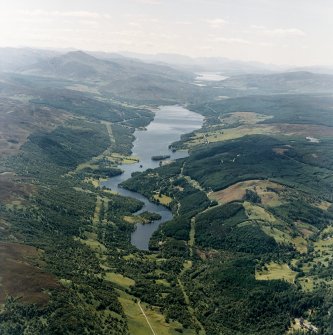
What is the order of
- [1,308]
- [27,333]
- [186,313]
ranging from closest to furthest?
[27,333] < [1,308] < [186,313]

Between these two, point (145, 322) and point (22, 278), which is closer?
point (22, 278)

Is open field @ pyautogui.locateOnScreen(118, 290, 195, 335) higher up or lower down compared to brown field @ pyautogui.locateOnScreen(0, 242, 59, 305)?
lower down

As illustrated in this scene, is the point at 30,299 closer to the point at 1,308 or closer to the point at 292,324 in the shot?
the point at 1,308

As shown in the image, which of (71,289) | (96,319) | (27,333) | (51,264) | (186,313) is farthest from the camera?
(51,264)

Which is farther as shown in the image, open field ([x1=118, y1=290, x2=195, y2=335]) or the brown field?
open field ([x1=118, y1=290, x2=195, y2=335])

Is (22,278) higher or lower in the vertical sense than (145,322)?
higher

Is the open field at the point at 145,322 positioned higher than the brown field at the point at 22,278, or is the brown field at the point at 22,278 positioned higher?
the brown field at the point at 22,278

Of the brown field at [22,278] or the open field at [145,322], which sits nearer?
the brown field at [22,278]

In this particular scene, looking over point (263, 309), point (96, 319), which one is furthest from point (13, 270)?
point (263, 309)
